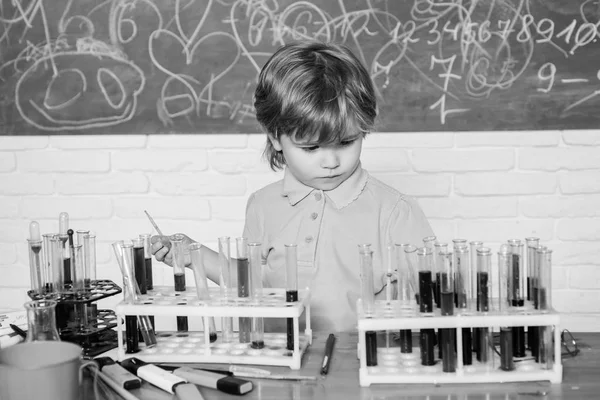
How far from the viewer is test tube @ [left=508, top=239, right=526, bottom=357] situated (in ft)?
3.72

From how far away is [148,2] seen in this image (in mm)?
2398

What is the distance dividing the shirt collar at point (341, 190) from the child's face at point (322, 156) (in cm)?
10

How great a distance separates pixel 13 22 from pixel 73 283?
1470 mm

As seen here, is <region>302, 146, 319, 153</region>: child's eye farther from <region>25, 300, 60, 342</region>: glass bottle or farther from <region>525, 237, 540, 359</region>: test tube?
<region>25, 300, 60, 342</region>: glass bottle

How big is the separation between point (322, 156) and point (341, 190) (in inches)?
7.8

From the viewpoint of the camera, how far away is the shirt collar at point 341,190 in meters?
1.63

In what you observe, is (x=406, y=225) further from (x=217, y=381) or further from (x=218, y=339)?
(x=217, y=381)

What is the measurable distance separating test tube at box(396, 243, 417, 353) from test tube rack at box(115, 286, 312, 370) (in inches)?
6.3

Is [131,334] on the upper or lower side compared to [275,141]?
lower

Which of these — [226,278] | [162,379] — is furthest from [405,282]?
[162,379]

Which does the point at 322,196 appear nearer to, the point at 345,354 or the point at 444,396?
the point at 345,354

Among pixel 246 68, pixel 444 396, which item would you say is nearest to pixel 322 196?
pixel 444 396

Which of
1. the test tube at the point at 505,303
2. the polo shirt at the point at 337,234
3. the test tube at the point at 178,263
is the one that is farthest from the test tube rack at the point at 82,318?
the test tube at the point at 505,303

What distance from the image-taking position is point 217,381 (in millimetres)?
1100
